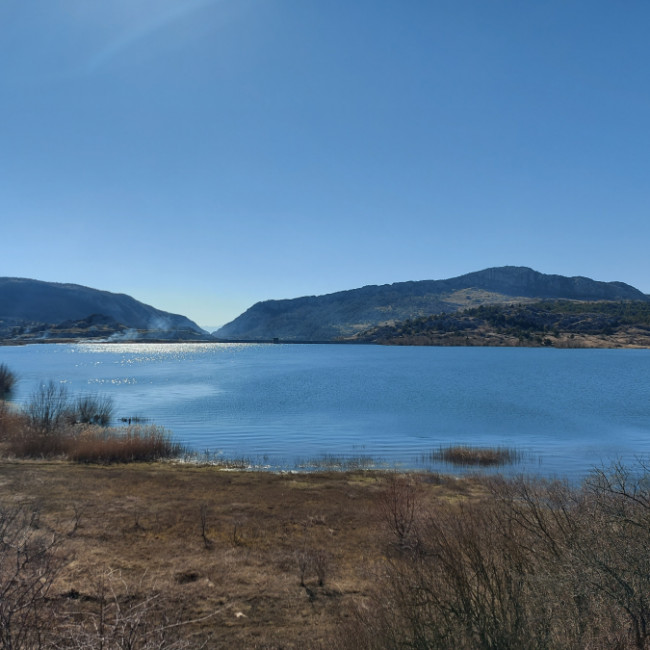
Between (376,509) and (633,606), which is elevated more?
(633,606)

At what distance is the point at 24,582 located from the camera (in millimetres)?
5250

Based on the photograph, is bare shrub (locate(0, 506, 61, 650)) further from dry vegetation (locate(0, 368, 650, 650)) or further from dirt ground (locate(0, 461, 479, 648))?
dirt ground (locate(0, 461, 479, 648))

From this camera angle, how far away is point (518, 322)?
189625 millimetres

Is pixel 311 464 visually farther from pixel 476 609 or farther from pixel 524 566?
pixel 476 609

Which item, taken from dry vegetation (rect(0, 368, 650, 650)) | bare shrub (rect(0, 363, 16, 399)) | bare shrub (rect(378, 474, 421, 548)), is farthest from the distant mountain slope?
bare shrub (rect(378, 474, 421, 548))

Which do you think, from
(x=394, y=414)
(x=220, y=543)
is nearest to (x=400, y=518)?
(x=220, y=543)

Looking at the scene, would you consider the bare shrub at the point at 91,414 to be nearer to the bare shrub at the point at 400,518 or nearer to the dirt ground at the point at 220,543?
the dirt ground at the point at 220,543

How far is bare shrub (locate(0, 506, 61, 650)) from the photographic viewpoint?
4.62 meters

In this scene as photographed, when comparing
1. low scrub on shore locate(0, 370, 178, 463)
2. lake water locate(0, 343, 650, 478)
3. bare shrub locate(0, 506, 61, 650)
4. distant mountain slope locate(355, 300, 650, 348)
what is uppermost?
distant mountain slope locate(355, 300, 650, 348)

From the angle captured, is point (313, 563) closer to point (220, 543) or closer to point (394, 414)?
point (220, 543)

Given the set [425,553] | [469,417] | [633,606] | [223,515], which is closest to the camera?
[633,606]

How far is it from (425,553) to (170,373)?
76.7m

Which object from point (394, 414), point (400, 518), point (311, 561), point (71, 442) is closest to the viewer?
point (311, 561)

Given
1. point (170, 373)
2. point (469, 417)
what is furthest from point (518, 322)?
point (469, 417)
